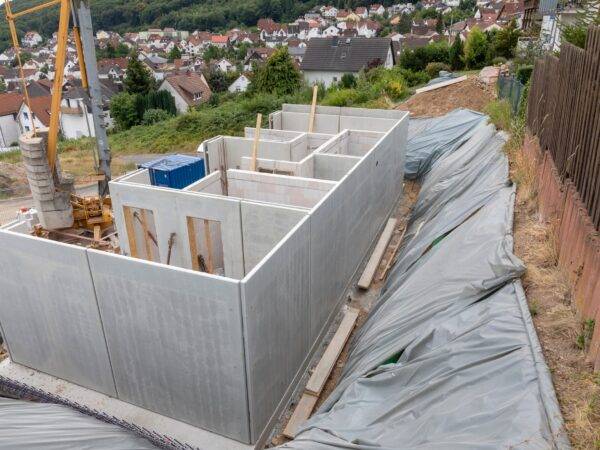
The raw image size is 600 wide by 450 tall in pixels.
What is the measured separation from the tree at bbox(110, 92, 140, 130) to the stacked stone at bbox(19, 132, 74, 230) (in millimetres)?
30943

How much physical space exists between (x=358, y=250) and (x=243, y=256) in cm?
335

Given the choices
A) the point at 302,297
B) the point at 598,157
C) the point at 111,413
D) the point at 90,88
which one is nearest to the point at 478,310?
the point at 598,157

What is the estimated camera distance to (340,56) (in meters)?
44.6

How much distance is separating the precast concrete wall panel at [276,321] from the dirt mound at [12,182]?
2037 centimetres

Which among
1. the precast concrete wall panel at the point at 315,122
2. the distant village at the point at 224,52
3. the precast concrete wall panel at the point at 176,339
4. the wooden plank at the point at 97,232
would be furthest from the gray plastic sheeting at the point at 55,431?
the precast concrete wall panel at the point at 315,122

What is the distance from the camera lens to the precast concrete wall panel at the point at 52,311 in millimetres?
6555

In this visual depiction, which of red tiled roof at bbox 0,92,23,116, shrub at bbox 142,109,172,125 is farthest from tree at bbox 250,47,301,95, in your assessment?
red tiled roof at bbox 0,92,23,116

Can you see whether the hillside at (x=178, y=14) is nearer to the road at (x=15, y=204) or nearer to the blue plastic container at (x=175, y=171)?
the road at (x=15, y=204)

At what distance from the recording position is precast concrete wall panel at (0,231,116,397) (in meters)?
6.55

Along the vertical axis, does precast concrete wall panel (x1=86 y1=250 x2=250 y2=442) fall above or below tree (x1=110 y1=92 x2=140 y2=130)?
above

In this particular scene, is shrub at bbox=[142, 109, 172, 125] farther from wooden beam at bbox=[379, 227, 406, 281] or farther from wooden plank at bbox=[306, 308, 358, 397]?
wooden plank at bbox=[306, 308, 358, 397]

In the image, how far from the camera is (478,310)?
475 cm

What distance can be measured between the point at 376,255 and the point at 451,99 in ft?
39.1

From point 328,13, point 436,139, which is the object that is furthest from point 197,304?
point 328,13
